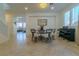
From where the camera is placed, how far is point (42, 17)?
4215 mm

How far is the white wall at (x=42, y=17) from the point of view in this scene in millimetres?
4227

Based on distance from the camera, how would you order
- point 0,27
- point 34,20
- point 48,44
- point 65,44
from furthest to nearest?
point 48,44
point 65,44
point 34,20
point 0,27

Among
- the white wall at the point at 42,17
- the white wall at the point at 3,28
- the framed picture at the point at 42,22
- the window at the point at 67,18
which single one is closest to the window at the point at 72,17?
the window at the point at 67,18

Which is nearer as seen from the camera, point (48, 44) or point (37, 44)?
point (37, 44)

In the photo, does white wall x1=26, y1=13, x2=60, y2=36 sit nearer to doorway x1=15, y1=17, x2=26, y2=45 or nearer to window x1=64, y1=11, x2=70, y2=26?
doorway x1=15, y1=17, x2=26, y2=45

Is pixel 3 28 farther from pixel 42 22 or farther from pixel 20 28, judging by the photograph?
pixel 42 22

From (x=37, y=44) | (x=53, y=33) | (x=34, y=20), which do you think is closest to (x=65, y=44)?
(x=53, y=33)

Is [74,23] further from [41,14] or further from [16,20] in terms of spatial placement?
[16,20]

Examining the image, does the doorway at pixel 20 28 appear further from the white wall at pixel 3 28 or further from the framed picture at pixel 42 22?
the framed picture at pixel 42 22

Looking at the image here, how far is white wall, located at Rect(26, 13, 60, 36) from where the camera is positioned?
423cm

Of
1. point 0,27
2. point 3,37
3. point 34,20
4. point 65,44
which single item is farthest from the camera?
point 65,44

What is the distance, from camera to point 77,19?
201 inches

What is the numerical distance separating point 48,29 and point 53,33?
0.24m

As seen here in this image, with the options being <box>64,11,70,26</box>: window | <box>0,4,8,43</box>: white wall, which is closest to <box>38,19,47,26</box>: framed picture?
<box>64,11,70,26</box>: window
